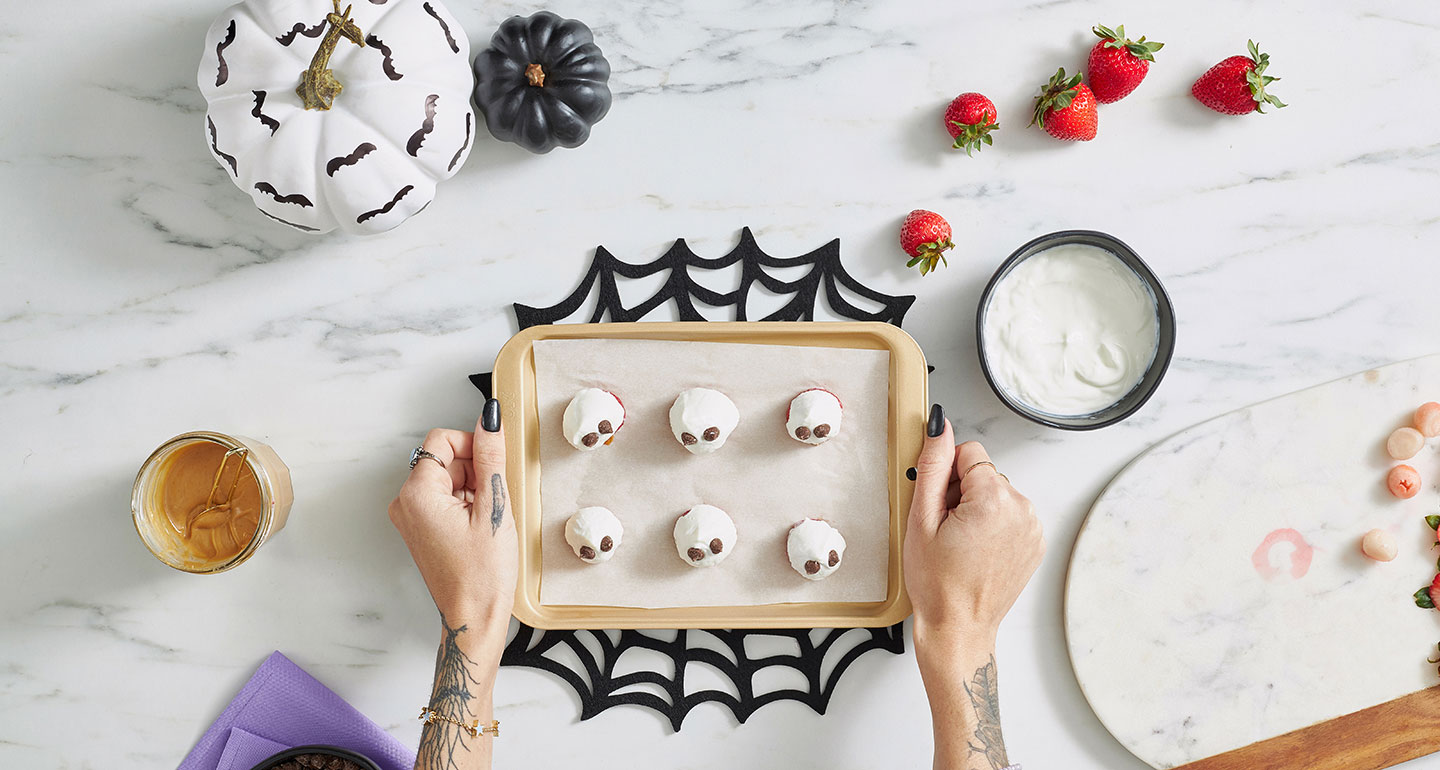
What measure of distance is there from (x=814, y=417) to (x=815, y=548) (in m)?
0.20

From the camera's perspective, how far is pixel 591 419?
1.29m

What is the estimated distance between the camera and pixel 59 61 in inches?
54.3

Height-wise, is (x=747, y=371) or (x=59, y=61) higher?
(x=59, y=61)

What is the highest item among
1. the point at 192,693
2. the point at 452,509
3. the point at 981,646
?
the point at 452,509

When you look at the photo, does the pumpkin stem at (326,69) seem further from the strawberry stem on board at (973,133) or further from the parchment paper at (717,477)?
the strawberry stem on board at (973,133)

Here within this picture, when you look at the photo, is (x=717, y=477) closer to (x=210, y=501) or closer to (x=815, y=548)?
(x=815, y=548)

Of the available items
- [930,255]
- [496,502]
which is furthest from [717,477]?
[930,255]

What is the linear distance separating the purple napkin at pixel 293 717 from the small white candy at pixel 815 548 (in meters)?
0.77

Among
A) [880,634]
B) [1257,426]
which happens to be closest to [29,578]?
[880,634]

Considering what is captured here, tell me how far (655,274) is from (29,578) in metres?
1.18

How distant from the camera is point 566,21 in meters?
1.27

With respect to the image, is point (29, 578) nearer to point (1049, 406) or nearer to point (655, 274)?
point (655, 274)

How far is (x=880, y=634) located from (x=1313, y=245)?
974 mm

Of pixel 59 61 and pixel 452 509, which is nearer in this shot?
pixel 452 509
